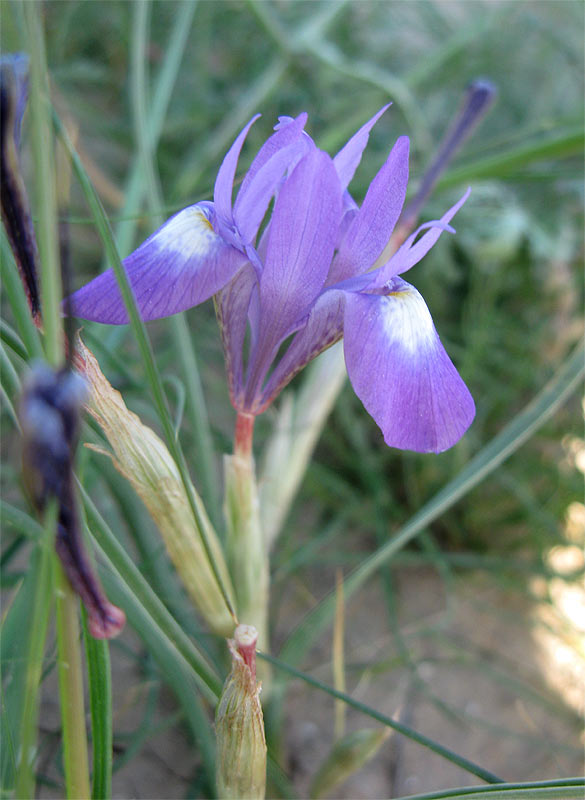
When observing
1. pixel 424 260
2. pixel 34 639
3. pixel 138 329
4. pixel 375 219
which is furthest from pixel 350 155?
pixel 424 260

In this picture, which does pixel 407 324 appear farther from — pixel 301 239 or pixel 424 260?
pixel 424 260

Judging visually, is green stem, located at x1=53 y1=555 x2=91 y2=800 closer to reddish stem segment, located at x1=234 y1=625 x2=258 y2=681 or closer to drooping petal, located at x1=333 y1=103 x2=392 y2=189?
reddish stem segment, located at x1=234 y1=625 x2=258 y2=681

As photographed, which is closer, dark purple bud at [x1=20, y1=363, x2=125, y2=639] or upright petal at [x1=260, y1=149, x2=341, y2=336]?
dark purple bud at [x1=20, y1=363, x2=125, y2=639]

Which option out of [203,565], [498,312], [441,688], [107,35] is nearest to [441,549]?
[441,688]

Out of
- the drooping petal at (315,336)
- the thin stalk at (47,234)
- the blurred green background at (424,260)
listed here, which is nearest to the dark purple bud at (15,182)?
the thin stalk at (47,234)

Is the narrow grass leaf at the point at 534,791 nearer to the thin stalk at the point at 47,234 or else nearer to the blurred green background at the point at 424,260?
the thin stalk at the point at 47,234

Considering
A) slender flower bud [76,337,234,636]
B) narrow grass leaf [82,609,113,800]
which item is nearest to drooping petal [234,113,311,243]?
slender flower bud [76,337,234,636]

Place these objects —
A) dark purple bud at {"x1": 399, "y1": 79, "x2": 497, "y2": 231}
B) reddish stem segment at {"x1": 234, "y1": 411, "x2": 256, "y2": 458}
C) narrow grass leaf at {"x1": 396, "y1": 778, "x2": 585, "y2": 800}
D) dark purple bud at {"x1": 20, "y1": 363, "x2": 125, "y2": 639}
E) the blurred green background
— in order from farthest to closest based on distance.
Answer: the blurred green background, dark purple bud at {"x1": 399, "y1": 79, "x2": 497, "y2": 231}, reddish stem segment at {"x1": 234, "y1": 411, "x2": 256, "y2": 458}, narrow grass leaf at {"x1": 396, "y1": 778, "x2": 585, "y2": 800}, dark purple bud at {"x1": 20, "y1": 363, "x2": 125, "y2": 639}
